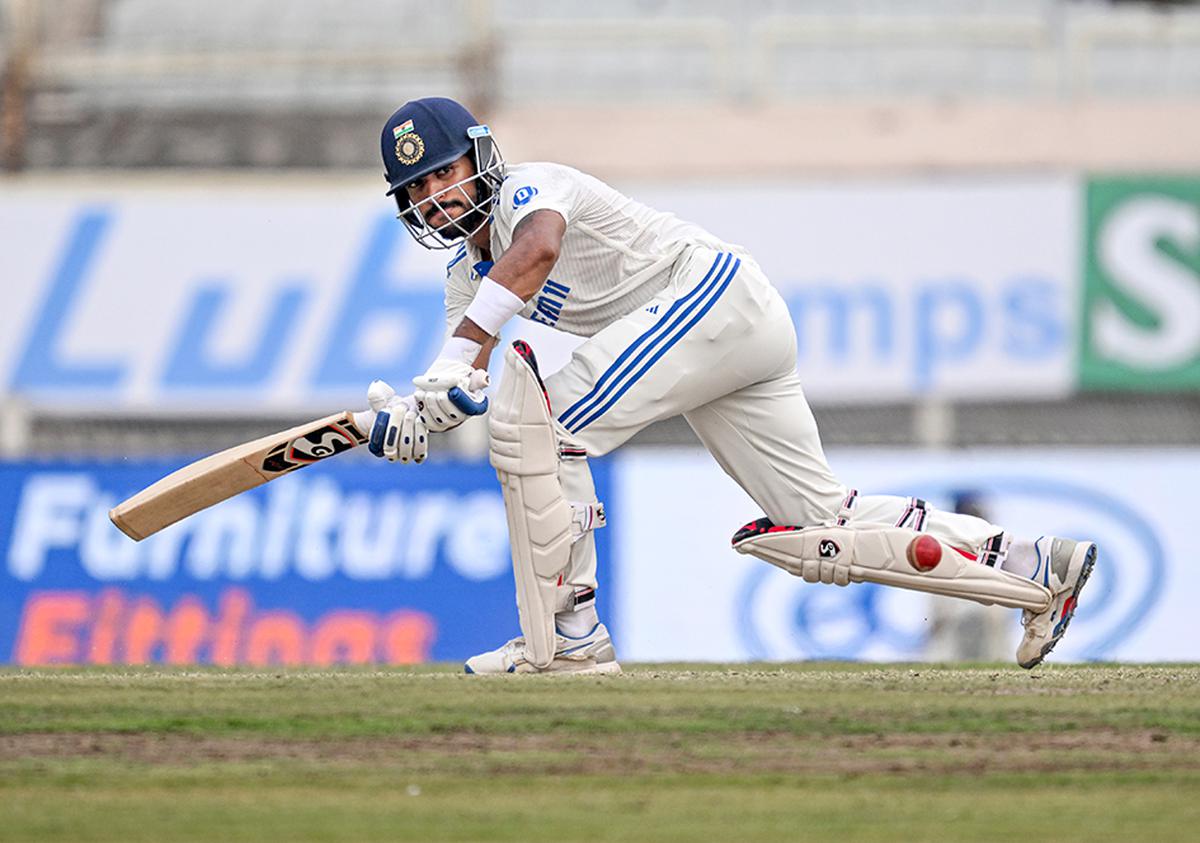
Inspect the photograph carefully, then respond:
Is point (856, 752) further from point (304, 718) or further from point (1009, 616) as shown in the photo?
point (1009, 616)

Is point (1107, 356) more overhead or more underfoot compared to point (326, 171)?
more underfoot

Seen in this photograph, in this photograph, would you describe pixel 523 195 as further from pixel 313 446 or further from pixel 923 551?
pixel 923 551

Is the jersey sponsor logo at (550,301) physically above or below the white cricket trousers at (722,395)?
above

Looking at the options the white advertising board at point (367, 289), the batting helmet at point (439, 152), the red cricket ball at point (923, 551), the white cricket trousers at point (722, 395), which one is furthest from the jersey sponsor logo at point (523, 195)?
the white advertising board at point (367, 289)

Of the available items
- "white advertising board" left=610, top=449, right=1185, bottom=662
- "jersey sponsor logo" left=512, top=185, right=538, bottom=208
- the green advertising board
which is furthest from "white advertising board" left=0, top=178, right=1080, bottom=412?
"jersey sponsor logo" left=512, top=185, right=538, bottom=208

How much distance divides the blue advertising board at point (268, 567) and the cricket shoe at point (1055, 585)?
544cm

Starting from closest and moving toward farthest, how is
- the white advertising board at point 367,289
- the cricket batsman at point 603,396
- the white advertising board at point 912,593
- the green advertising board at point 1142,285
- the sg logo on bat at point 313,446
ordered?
the cricket batsman at point 603,396
the sg logo on bat at point 313,446
the white advertising board at point 912,593
the green advertising board at point 1142,285
the white advertising board at point 367,289

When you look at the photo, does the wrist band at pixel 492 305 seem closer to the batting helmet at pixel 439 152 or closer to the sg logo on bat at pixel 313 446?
the batting helmet at pixel 439 152

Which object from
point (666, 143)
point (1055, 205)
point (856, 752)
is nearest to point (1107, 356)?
point (1055, 205)

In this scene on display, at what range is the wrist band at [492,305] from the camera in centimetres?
522

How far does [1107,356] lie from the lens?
12.7 meters

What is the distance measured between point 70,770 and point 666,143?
10.5m

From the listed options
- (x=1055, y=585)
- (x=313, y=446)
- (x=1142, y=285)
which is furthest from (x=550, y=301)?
(x=1142, y=285)

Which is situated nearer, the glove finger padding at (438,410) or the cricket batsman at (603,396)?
the glove finger padding at (438,410)
